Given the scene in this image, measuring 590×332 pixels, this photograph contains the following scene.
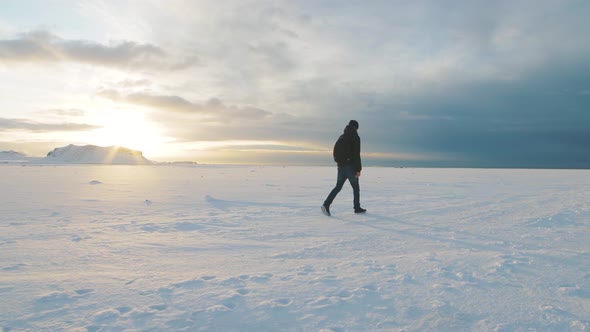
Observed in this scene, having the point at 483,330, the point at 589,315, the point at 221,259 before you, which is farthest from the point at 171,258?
the point at 589,315

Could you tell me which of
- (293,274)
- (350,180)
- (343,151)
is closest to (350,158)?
(343,151)

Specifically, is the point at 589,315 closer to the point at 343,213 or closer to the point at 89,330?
the point at 89,330

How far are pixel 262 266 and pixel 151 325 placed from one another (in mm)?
1274

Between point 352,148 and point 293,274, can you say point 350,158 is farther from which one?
point 293,274

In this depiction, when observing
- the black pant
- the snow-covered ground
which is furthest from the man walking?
the snow-covered ground

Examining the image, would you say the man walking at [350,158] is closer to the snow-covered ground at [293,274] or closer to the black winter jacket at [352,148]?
the black winter jacket at [352,148]

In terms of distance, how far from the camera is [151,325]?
1954mm

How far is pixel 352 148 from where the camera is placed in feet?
21.0

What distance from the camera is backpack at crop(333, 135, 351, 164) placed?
21.0 feet

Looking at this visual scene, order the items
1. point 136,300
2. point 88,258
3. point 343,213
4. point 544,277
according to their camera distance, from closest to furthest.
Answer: point 136,300
point 544,277
point 88,258
point 343,213

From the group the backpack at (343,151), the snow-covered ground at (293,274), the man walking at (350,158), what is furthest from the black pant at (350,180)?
the snow-covered ground at (293,274)

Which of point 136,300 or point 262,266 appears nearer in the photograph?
point 136,300

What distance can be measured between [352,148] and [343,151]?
0.62 feet

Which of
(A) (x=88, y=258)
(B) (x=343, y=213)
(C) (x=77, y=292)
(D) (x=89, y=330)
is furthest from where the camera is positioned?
(B) (x=343, y=213)
